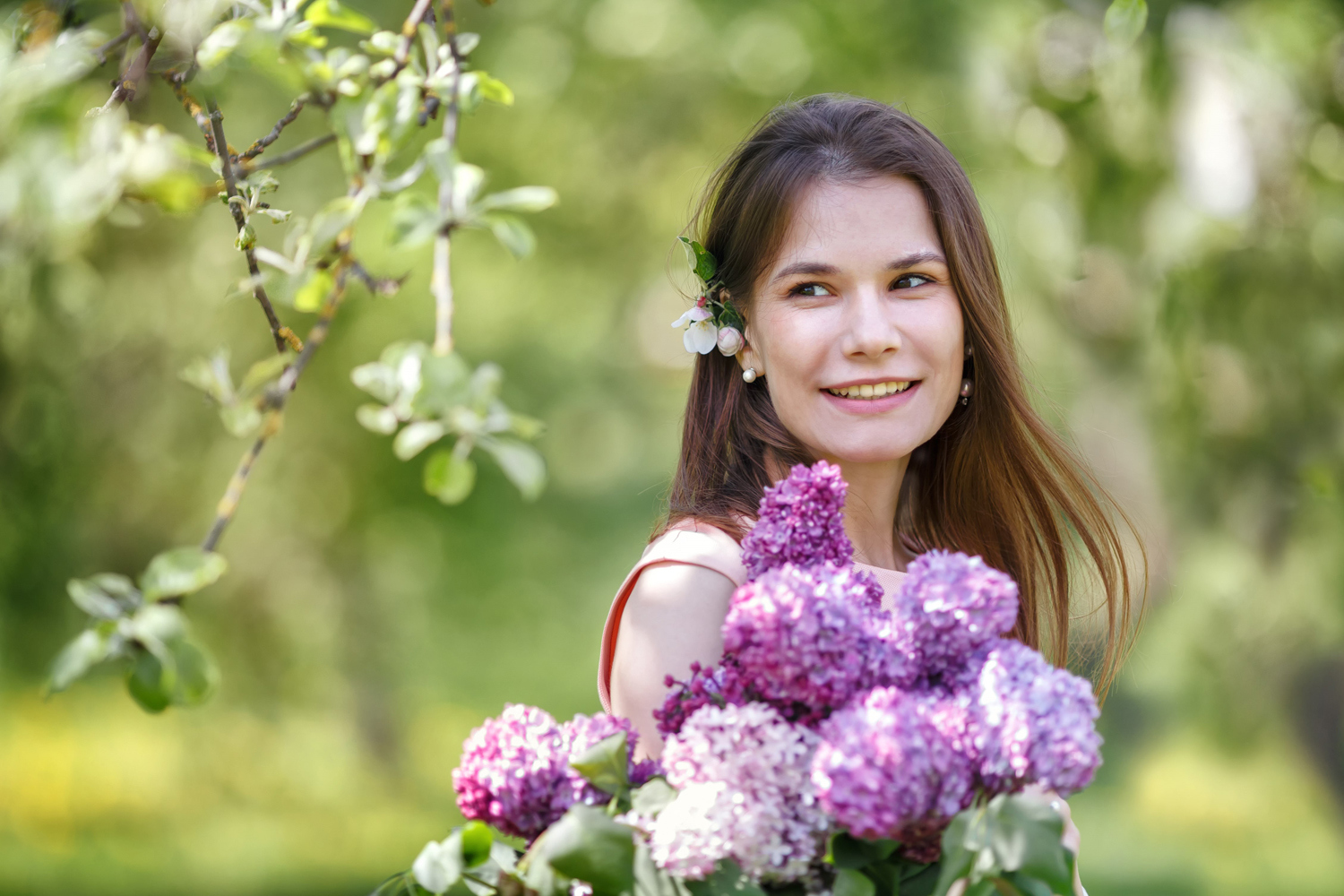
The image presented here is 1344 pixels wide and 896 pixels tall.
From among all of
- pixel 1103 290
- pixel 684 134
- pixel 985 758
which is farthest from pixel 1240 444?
pixel 985 758

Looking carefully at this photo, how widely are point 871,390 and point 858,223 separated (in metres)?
0.24

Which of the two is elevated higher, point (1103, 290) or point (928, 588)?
point (1103, 290)

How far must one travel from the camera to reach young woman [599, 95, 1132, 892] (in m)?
1.62

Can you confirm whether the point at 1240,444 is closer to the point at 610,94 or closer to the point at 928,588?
the point at 610,94

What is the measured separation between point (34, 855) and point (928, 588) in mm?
6912

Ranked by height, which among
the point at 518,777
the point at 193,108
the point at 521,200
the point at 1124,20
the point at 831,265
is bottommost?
the point at 518,777

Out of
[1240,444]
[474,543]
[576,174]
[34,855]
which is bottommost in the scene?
[34,855]

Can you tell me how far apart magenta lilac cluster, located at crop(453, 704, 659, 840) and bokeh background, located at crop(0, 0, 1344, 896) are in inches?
150

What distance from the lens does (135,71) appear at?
0.93 m

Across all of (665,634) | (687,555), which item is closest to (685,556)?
(687,555)

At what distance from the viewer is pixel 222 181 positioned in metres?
1.12

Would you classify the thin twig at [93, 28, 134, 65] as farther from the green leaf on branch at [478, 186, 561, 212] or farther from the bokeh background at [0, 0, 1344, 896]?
the bokeh background at [0, 0, 1344, 896]

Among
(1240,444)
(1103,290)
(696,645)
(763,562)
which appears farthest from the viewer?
(1103,290)

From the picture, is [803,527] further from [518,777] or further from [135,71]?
[135,71]
